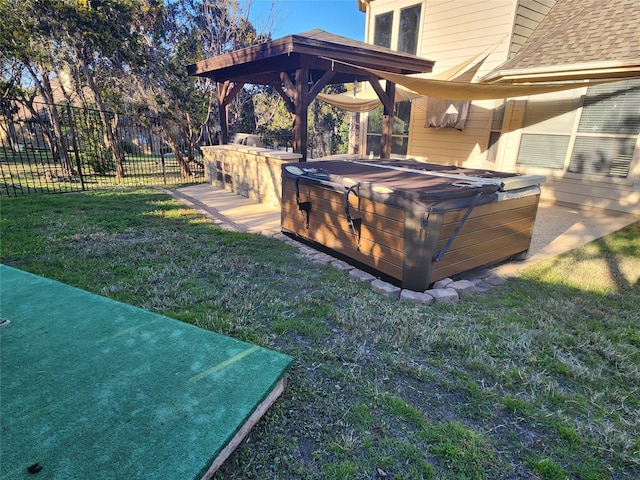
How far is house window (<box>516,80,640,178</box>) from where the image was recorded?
18.6 ft

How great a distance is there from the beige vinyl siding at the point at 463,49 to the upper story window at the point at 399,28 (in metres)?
0.32

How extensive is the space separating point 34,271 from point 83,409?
2.24 metres

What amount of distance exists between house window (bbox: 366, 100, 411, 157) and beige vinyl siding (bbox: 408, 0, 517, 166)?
0.39m

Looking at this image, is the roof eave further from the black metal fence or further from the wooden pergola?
the black metal fence

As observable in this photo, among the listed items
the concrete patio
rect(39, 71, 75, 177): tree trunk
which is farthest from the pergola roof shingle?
rect(39, 71, 75, 177): tree trunk

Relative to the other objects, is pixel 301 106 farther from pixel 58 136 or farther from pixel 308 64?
pixel 58 136

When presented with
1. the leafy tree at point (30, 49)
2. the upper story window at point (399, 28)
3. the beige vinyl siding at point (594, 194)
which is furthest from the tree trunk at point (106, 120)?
the beige vinyl siding at point (594, 194)

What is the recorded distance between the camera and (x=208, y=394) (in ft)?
5.56

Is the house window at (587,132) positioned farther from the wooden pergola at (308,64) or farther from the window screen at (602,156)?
the wooden pergola at (308,64)

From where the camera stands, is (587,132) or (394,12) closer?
(587,132)

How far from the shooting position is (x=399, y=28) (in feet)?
28.8

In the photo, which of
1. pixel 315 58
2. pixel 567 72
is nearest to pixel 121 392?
pixel 315 58

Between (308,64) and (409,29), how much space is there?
185 inches

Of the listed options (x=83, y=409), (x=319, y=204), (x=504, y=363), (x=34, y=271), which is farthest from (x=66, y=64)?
(x=504, y=363)
